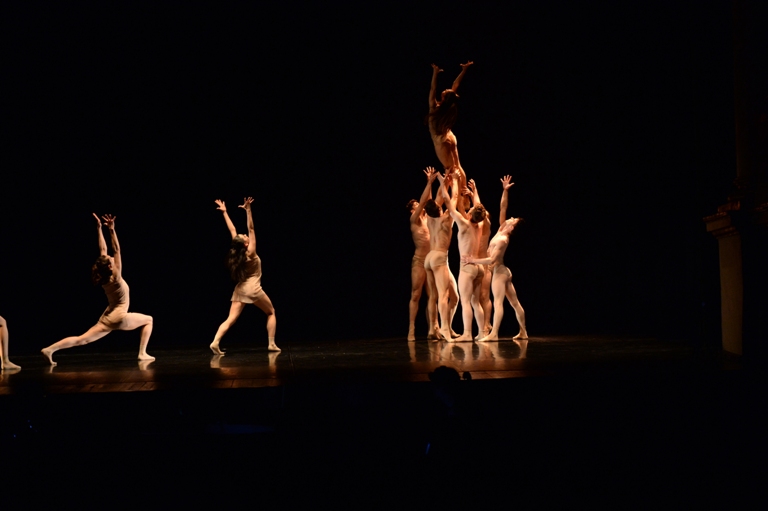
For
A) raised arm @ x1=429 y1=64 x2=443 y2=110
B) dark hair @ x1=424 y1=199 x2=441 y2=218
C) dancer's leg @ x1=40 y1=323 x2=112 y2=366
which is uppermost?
raised arm @ x1=429 y1=64 x2=443 y2=110

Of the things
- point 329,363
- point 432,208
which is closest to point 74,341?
point 329,363

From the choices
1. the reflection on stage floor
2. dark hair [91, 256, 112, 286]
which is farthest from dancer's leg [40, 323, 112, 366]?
dark hair [91, 256, 112, 286]

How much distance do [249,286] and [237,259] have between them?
0.98 ft

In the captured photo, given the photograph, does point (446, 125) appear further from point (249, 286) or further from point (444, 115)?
point (249, 286)

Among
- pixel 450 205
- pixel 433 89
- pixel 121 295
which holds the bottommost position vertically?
pixel 121 295

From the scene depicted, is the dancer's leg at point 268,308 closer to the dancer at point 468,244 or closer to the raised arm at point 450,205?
the dancer at point 468,244

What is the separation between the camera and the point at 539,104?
10.5m

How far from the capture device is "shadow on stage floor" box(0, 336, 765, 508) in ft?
9.35

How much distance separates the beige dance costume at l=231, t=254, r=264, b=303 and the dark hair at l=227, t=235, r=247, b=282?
43 millimetres

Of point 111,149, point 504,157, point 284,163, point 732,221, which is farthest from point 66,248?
point 732,221

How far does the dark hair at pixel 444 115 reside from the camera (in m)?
8.85

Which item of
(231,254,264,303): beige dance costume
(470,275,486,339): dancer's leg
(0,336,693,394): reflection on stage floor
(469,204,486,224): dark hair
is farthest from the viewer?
(470,275,486,339): dancer's leg

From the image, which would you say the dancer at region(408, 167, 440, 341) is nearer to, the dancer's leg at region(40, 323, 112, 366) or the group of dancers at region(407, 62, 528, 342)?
the group of dancers at region(407, 62, 528, 342)

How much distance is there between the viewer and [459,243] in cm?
839
